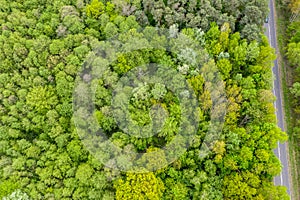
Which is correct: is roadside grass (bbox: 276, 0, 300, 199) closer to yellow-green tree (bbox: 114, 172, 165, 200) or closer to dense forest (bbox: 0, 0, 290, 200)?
dense forest (bbox: 0, 0, 290, 200)

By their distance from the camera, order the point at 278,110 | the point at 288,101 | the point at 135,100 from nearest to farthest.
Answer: the point at 135,100 < the point at 278,110 < the point at 288,101

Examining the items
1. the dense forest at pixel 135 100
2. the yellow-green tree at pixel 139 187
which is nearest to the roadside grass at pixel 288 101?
the dense forest at pixel 135 100

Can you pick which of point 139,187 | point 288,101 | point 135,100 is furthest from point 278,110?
point 139,187

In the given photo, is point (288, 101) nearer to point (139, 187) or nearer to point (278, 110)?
point (278, 110)

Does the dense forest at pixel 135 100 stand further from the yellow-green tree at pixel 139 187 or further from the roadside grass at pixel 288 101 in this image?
the roadside grass at pixel 288 101

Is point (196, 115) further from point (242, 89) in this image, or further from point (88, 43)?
point (88, 43)

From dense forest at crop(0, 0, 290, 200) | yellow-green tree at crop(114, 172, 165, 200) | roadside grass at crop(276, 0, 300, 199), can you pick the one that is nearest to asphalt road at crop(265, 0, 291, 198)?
roadside grass at crop(276, 0, 300, 199)
